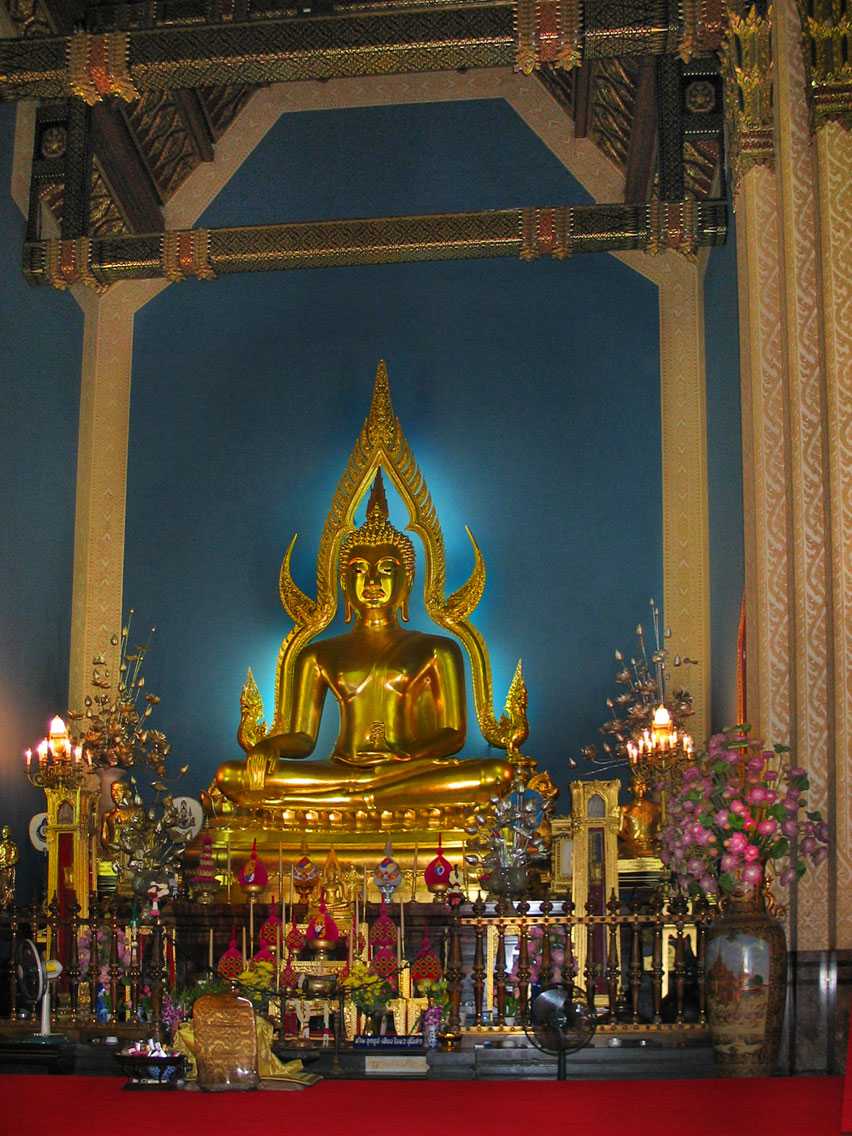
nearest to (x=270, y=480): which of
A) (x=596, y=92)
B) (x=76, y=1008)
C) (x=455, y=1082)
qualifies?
(x=596, y=92)

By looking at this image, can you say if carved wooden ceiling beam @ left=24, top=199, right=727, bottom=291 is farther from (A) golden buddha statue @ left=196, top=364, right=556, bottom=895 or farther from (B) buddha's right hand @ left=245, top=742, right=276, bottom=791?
(B) buddha's right hand @ left=245, top=742, right=276, bottom=791

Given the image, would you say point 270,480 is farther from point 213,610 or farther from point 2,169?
point 2,169

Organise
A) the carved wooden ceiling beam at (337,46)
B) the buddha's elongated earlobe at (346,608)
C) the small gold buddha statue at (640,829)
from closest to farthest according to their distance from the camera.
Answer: the carved wooden ceiling beam at (337,46) → the small gold buddha statue at (640,829) → the buddha's elongated earlobe at (346,608)

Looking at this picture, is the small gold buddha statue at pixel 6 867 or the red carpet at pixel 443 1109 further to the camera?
the small gold buddha statue at pixel 6 867

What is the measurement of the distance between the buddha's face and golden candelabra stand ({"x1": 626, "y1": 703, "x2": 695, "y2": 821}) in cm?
220

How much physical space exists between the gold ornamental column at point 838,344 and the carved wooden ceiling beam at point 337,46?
1.39 metres

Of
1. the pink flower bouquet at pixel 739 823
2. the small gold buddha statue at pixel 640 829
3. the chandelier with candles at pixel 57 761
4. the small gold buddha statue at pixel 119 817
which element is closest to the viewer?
the pink flower bouquet at pixel 739 823

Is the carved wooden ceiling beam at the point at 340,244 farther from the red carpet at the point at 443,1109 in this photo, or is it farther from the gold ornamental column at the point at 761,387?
the red carpet at the point at 443,1109

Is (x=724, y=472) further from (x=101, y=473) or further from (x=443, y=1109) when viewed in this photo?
(x=443, y=1109)

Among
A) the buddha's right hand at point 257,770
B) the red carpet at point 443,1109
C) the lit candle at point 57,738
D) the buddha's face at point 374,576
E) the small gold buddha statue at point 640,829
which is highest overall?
the buddha's face at point 374,576

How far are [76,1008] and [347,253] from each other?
443 centimetres

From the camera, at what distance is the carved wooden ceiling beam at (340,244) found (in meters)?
8.89

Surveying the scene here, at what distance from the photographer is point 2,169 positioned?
9.16 metres

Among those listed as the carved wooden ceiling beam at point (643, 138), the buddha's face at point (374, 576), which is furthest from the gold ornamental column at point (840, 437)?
the buddha's face at point (374, 576)
